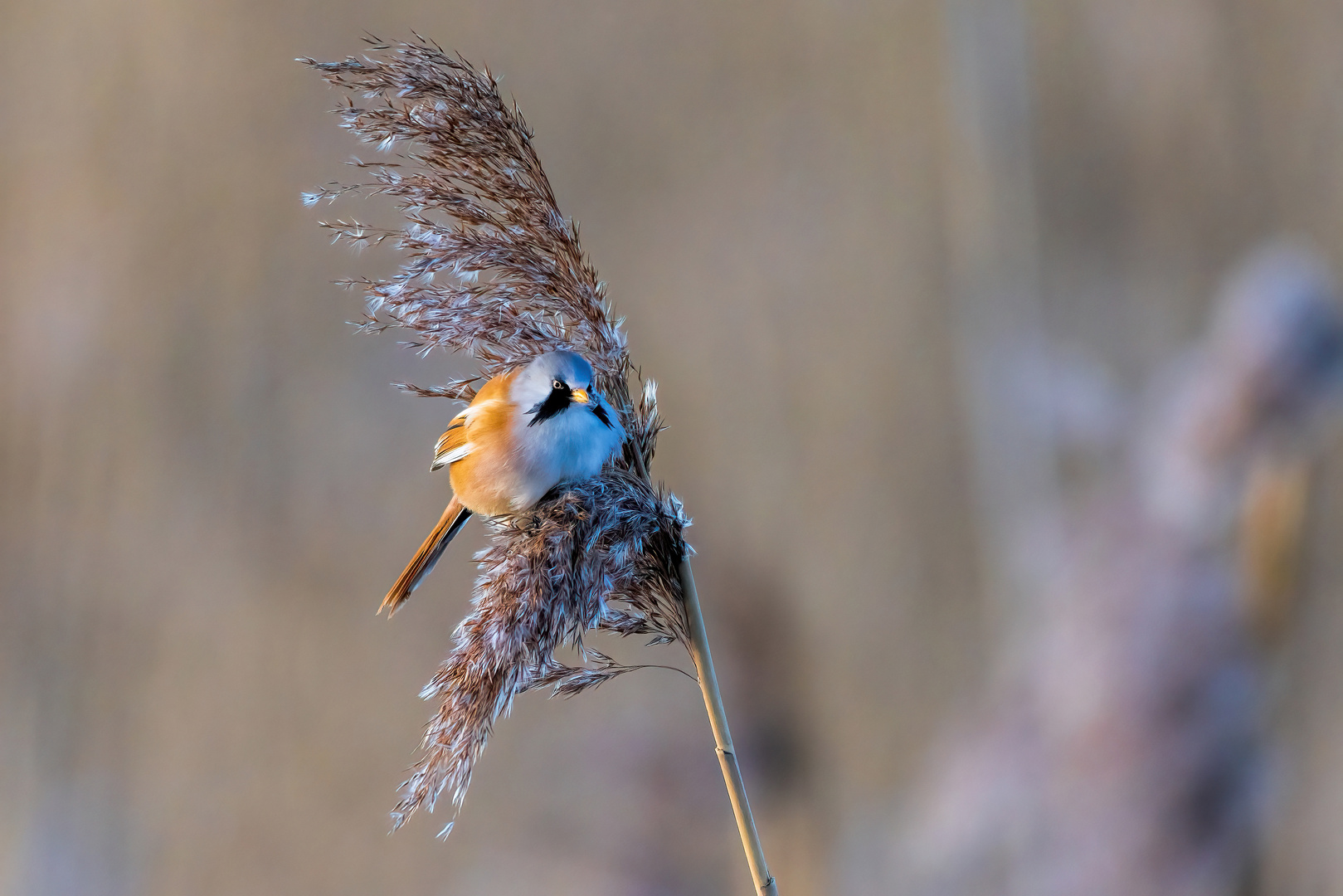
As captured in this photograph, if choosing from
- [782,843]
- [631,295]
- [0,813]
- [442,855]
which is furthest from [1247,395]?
[0,813]

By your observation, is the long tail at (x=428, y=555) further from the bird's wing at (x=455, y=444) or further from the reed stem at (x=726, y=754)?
the reed stem at (x=726, y=754)

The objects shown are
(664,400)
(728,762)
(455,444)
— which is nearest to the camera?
(728,762)

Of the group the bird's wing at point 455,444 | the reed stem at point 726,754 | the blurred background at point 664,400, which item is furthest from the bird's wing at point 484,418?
the blurred background at point 664,400

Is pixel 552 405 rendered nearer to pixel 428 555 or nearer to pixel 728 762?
pixel 428 555

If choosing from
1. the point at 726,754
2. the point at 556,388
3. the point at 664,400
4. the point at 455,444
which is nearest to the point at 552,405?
the point at 556,388

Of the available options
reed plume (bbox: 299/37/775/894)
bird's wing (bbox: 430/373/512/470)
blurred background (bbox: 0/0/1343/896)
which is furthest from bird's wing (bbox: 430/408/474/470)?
blurred background (bbox: 0/0/1343/896)

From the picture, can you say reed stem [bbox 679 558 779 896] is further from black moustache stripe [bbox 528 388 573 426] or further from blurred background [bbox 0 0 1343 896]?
blurred background [bbox 0 0 1343 896]
